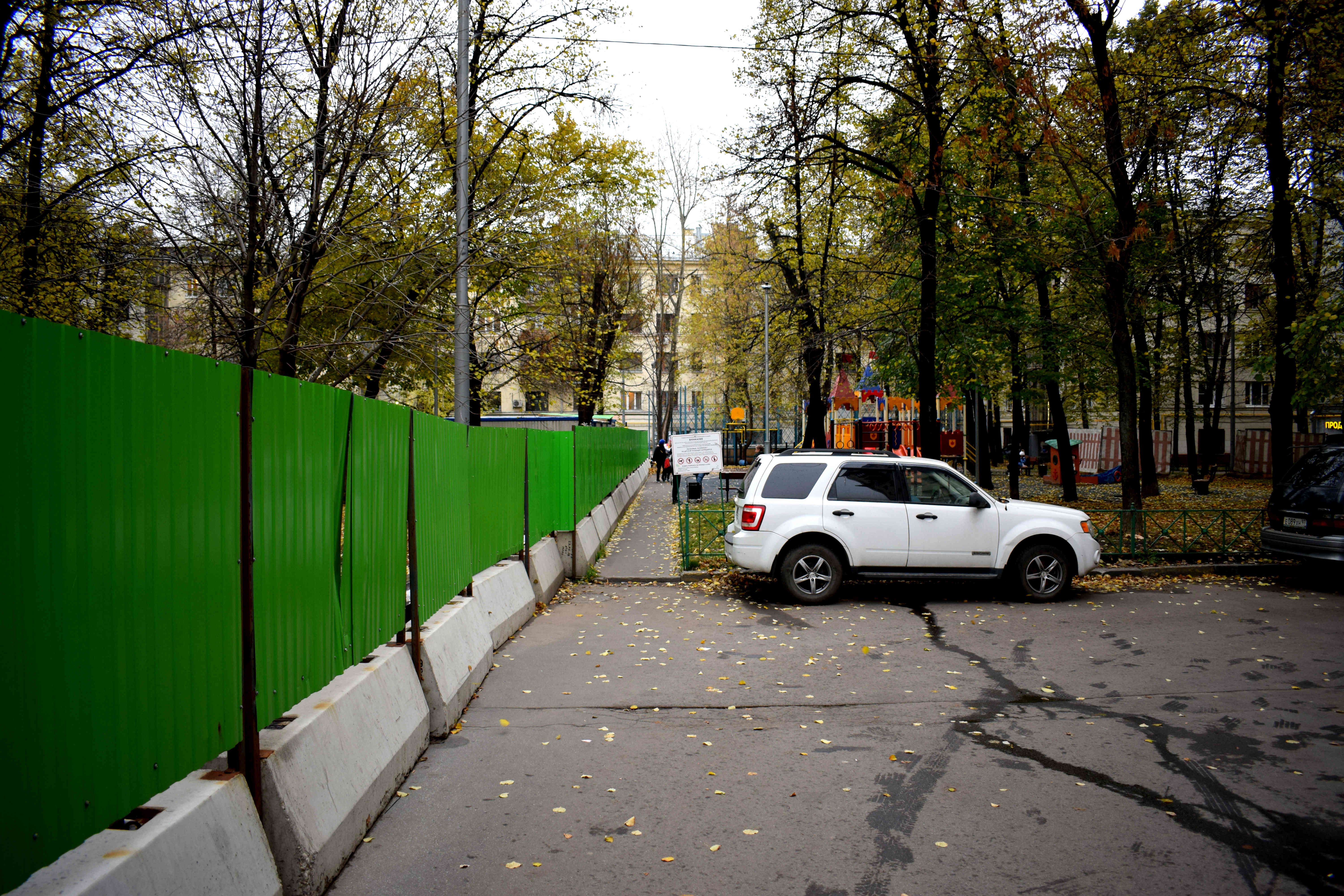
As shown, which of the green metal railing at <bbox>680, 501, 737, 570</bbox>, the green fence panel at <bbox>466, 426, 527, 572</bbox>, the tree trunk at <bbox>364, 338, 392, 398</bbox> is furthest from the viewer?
the green metal railing at <bbox>680, 501, 737, 570</bbox>

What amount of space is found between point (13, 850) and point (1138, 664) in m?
8.49

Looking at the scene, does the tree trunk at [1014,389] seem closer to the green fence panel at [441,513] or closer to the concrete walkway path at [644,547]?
the concrete walkway path at [644,547]

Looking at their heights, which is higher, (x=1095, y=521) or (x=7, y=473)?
(x=7, y=473)

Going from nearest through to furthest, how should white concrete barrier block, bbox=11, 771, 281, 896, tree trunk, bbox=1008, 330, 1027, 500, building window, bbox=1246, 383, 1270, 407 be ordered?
white concrete barrier block, bbox=11, 771, 281, 896 < tree trunk, bbox=1008, 330, 1027, 500 < building window, bbox=1246, 383, 1270, 407

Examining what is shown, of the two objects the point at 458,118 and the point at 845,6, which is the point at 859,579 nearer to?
the point at 458,118

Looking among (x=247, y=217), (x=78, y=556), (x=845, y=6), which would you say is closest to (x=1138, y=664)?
(x=78, y=556)

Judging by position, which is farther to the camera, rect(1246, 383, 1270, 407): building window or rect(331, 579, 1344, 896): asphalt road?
rect(1246, 383, 1270, 407): building window

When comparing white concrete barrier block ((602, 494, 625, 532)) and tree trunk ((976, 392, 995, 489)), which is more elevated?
tree trunk ((976, 392, 995, 489))

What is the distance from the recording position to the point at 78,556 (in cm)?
256

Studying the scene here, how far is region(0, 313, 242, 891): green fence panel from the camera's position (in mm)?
2338

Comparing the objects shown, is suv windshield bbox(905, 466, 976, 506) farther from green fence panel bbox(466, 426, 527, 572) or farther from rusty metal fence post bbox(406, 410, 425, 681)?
rusty metal fence post bbox(406, 410, 425, 681)

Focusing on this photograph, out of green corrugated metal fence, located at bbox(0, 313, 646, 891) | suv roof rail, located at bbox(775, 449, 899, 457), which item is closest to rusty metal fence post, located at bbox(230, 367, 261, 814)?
green corrugated metal fence, located at bbox(0, 313, 646, 891)

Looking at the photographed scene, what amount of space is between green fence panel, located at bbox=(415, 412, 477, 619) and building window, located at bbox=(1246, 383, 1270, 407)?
58440mm

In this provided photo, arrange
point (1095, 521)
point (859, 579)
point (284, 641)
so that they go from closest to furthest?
point (284, 641) → point (859, 579) → point (1095, 521)
